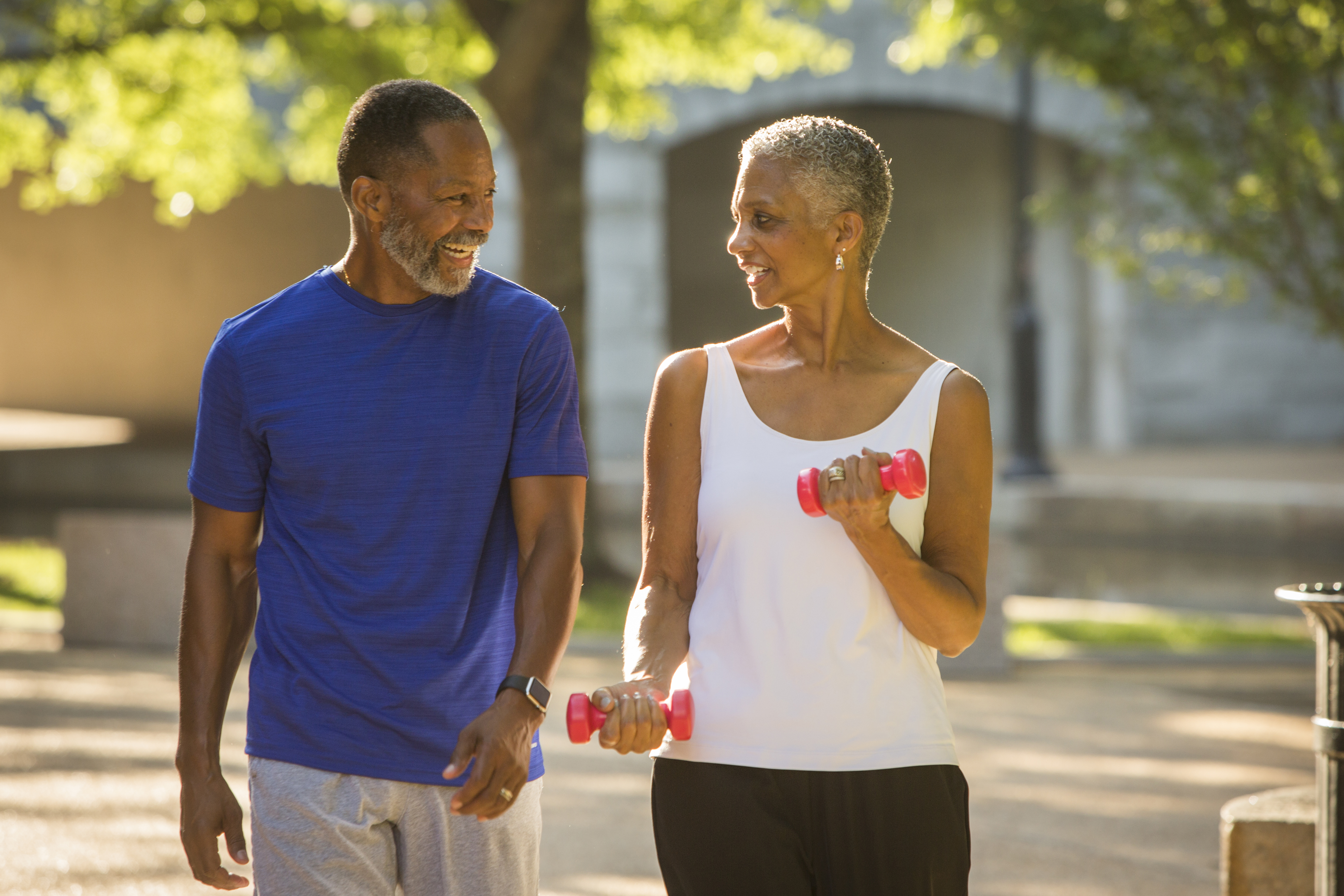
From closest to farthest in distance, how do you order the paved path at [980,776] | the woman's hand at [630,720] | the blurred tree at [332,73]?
the woman's hand at [630,720]
the paved path at [980,776]
the blurred tree at [332,73]

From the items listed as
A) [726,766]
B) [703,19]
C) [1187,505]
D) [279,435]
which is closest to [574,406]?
[279,435]

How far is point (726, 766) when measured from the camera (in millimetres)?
2557

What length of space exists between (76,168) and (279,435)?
1331cm

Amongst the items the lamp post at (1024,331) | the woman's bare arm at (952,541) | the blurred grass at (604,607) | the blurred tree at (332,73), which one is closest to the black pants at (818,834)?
the woman's bare arm at (952,541)

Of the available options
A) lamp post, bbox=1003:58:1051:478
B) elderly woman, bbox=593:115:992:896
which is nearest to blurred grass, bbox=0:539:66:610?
elderly woman, bbox=593:115:992:896

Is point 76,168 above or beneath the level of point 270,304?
above

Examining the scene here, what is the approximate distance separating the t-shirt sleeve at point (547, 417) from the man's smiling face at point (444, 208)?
0.58 feet

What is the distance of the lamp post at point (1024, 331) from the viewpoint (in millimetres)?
18312

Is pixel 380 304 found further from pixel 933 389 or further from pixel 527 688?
pixel 933 389

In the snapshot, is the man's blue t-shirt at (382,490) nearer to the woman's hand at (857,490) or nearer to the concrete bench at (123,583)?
the woman's hand at (857,490)

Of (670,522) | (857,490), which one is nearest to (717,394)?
(670,522)

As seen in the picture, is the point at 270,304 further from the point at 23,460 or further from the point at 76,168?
the point at 23,460

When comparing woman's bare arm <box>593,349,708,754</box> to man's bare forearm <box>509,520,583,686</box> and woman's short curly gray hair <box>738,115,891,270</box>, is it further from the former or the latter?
woman's short curly gray hair <box>738,115,891,270</box>

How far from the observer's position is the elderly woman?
251cm
